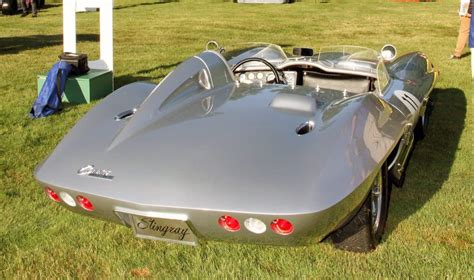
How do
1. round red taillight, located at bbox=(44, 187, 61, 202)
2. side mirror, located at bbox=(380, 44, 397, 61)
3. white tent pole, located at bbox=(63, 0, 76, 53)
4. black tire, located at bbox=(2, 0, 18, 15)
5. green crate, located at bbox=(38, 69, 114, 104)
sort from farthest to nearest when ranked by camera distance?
black tire, located at bbox=(2, 0, 18, 15), white tent pole, located at bbox=(63, 0, 76, 53), green crate, located at bbox=(38, 69, 114, 104), side mirror, located at bbox=(380, 44, 397, 61), round red taillight, located at bbox=(44, 187, 61, 202)

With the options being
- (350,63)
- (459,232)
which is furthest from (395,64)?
(459,232)

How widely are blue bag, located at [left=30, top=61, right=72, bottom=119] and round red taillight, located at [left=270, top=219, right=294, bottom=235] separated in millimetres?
4394

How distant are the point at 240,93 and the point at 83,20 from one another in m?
16.5

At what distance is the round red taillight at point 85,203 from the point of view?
106 inches

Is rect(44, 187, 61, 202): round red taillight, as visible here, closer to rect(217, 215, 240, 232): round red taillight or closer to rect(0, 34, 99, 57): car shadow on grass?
rect(217, 215, 240, 232): round red taillight

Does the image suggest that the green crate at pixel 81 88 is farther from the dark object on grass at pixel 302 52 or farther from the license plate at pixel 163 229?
the license plate at pixel 163 229

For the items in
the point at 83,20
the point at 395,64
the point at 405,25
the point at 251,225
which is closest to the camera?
the point at 251,225

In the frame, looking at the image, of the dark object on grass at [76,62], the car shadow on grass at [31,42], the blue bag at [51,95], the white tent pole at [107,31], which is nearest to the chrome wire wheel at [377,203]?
the blue bag at [51,95]

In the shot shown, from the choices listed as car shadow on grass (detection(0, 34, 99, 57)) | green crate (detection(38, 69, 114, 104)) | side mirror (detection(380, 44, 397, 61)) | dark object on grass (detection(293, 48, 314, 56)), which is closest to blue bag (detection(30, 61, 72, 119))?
green crate (detection(38, 69, 114, 104))

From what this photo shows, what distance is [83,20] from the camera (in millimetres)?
18578

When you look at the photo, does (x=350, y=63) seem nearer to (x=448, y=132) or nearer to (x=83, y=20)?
(x=448, y=132)

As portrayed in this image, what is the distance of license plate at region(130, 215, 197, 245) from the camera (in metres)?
2.60

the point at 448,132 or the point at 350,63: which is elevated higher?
the point at 350,63

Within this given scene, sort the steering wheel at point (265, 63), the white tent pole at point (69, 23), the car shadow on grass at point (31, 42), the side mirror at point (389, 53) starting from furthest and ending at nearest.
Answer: the car shadow on grass at point (31, 42) < the white tent pole at point (69, 23) < the side mirror at point (389, 53) < the steering wheel at point (265, 63)
